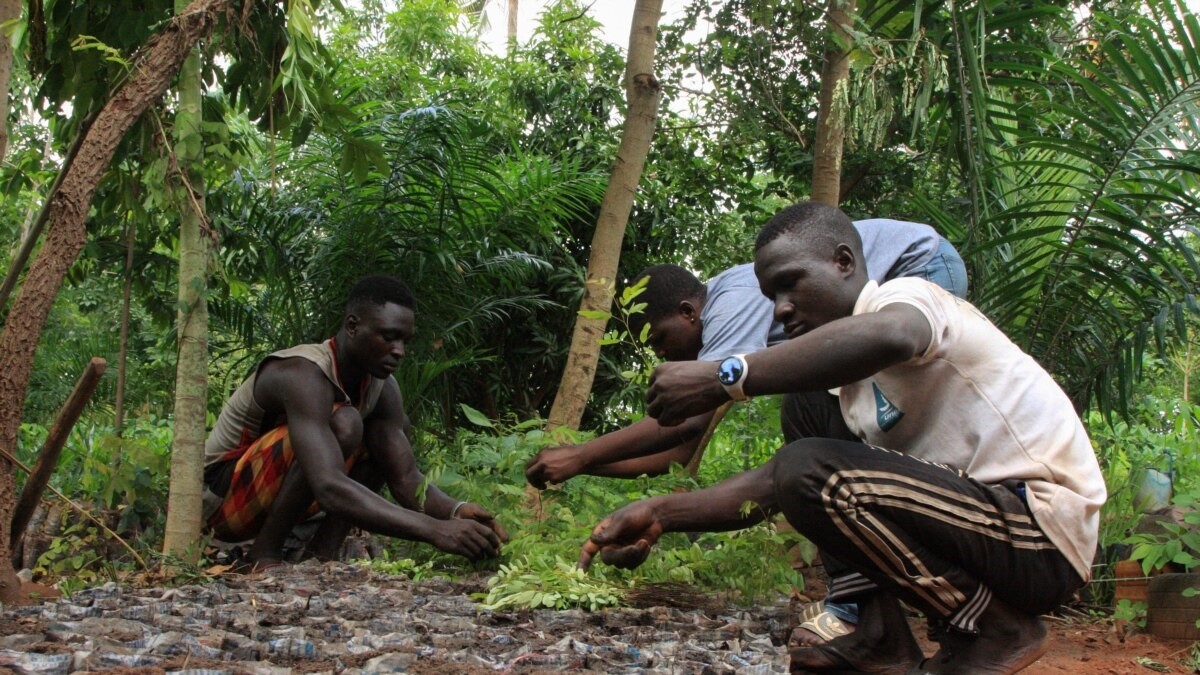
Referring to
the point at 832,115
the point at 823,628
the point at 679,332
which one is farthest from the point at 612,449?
the point at 832,115

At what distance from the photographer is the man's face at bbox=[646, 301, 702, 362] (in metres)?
3.74

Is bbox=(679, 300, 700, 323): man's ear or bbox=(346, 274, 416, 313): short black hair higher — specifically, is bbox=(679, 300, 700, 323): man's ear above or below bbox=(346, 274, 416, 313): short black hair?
below

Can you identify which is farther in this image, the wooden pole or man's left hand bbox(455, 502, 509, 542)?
man's left hand bbox(455, 502, 509, 542)

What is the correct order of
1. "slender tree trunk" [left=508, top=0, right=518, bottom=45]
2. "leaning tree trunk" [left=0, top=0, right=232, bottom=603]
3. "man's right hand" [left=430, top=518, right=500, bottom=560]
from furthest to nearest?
"slender tree trunk" [left=508, top=0, right=518, bottom=45] < "man's right hand" [left=430, top=518, right=500, bottom=560] < "leaning tree trunk" [left=0, top=0, right=232, bottom=603]

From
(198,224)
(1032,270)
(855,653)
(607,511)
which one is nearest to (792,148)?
(1032,270)

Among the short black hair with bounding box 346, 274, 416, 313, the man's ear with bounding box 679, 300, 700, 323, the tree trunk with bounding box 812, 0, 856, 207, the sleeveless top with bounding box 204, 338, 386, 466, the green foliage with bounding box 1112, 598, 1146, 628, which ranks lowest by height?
the green foliage with bounding box 1112, 598, 1146, 628

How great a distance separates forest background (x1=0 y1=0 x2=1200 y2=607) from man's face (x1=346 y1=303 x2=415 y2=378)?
0.55 m

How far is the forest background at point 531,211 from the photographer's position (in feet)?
12.0

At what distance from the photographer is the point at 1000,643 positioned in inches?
91.9

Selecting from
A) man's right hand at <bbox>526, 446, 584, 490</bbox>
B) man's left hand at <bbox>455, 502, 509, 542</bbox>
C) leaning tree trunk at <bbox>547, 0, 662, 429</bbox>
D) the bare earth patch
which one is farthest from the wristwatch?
leaning tree trunk at <bbox>547, 0, 662, 429</bbox>

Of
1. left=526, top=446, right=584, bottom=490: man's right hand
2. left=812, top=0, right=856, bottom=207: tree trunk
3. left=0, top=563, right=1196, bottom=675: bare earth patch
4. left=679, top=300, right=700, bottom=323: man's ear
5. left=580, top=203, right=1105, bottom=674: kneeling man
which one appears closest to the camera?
left=0, top=563, right=1196, bottom=675: bare earth patch

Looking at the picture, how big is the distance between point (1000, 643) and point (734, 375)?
812mm

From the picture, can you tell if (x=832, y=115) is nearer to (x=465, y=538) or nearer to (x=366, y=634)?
(x=465, y=538)

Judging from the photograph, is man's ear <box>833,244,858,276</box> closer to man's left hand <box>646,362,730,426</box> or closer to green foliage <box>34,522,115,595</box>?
man's left hand <box>646,362,730,426</box>
